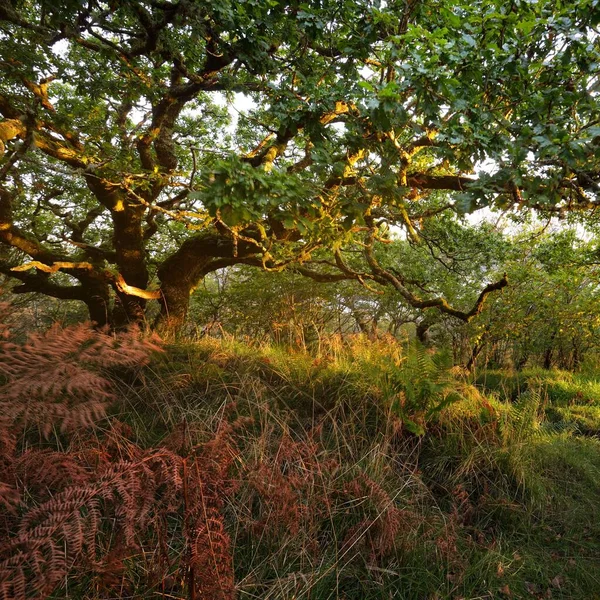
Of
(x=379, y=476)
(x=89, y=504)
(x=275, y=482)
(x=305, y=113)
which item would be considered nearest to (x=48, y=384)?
(x=89, y=504)

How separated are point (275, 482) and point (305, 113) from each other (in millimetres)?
2976

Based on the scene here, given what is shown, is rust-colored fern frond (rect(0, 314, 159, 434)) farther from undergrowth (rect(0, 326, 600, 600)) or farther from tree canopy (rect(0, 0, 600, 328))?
tree canopy (rect(0, 0, 600, 328))

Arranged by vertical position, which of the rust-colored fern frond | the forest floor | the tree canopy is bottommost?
the forest floor

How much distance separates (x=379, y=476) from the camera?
3.25 metres

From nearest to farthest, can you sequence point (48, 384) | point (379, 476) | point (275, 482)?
point (48, 384), point (275, 482), point (379, 476)

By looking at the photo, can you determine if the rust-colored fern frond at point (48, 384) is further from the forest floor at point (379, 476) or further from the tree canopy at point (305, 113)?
the tree canopy at point (305, 113)

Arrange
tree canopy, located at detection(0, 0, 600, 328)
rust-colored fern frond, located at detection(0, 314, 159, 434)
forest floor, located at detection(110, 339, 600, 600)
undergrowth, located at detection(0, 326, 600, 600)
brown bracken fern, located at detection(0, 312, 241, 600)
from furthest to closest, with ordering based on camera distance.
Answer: tree canopy, located at detection(0, 0, 600, 328), forest floor, located at detection(110, 339, 600, 600), rust-colored fern frond, located at detection(0, 314, 159, 434), undergrowth, located at detection(0, 326, 600, 600), brown bracken fern, located at detection(0, 312, 241, 600)

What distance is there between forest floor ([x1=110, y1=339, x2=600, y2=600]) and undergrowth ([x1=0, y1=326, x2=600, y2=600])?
2 cm

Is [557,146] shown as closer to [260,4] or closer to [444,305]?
[260,4]

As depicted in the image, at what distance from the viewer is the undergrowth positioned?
1994 millimetres

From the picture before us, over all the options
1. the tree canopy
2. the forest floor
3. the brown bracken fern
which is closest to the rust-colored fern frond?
the brown bracken fern

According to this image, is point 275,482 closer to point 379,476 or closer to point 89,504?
point 379,476

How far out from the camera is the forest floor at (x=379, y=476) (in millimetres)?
2555

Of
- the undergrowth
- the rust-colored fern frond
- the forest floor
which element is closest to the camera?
the undergrowth
